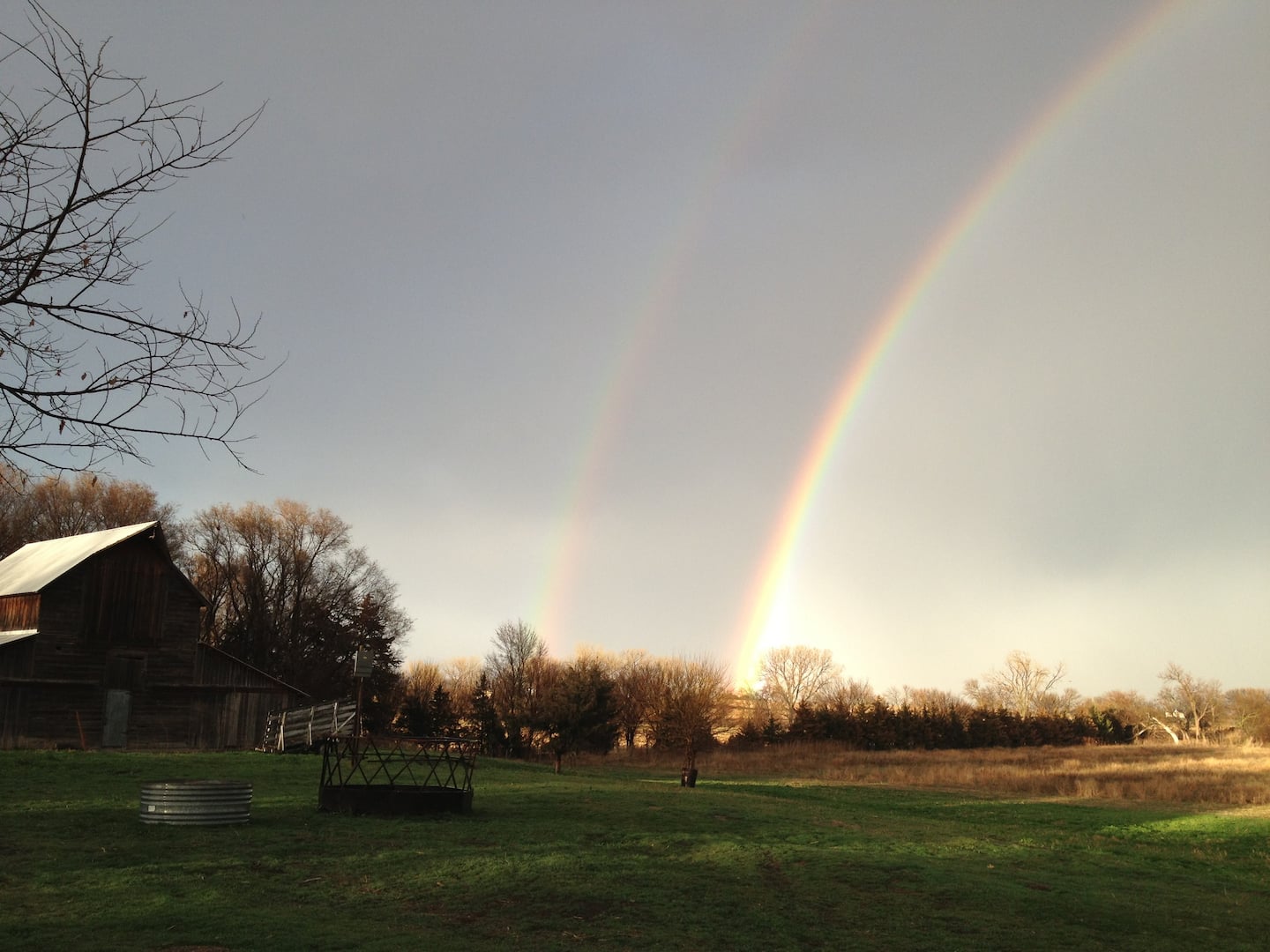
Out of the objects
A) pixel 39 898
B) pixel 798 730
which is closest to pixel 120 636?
pixel 39 898

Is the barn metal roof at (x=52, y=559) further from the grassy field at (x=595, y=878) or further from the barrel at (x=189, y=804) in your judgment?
the barrel at (x=189, y=804)

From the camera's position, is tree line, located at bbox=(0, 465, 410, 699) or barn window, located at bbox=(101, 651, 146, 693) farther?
tree line, located at bbox=(0, 465, 410, 699)

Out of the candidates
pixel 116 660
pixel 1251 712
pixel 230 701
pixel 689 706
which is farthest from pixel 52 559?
pixel 1251 712

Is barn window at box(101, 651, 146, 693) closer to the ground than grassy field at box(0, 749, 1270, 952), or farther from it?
farther from it

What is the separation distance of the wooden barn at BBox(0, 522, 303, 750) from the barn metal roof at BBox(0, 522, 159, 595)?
82 mm

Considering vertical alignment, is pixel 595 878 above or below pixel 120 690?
below

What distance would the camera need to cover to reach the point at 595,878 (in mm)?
13266

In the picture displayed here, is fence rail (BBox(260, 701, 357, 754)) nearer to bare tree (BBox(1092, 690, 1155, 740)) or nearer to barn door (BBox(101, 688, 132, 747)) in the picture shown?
barn door (BBox(101, 688, 132, 747))

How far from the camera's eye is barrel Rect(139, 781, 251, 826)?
16312 millimetres

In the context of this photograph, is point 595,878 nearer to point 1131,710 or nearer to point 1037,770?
point 1037,770

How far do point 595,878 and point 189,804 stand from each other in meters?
7.77

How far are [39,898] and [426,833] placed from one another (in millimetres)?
6624

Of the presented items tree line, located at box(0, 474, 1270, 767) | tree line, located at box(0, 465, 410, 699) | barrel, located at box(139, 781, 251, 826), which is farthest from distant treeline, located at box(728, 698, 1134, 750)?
barrel, located at box(139, 781, 251, 826)

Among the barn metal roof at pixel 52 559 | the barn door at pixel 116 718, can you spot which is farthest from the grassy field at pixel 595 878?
the barn metal roof at pixel 52 559
